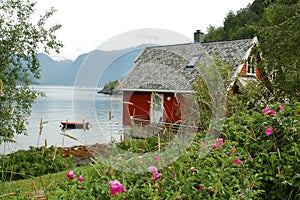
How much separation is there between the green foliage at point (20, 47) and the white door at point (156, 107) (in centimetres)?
564

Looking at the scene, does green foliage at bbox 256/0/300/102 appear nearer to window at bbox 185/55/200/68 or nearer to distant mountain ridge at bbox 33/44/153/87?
window at bbox 185/55/200/68

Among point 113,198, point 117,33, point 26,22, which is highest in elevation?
point 26,22

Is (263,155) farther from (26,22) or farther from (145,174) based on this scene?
(26,22)

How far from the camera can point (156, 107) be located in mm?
2123

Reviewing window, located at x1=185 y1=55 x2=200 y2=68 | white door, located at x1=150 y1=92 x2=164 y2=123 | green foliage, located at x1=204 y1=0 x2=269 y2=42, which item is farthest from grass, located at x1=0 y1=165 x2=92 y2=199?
green foliage, located at x1=204 y1=0 x2=269 y2=42

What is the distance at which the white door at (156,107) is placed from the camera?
2.02 m

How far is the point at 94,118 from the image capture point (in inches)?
68.9

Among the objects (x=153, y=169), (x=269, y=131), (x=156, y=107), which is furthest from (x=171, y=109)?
(x=269, y=131)

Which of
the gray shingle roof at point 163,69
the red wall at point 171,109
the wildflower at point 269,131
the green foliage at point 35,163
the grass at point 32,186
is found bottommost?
the green foliage at point 35,163

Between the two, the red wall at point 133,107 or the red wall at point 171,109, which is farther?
the red wall at point 171,109

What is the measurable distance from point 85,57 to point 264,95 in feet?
14.8

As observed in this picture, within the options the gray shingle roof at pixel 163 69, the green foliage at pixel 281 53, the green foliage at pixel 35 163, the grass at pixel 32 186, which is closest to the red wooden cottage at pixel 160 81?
the gray shingle roof at pixel 163 69

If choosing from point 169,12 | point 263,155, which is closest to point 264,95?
point 263,155

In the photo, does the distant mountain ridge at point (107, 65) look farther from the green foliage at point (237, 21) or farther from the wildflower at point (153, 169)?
the green foliage at point (237, 21)
